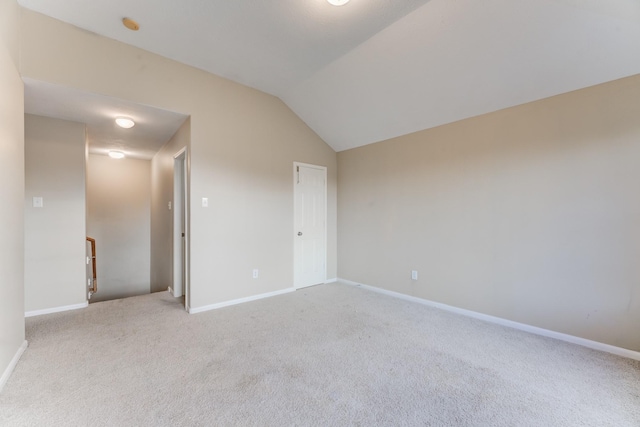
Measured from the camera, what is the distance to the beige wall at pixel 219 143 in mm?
2525

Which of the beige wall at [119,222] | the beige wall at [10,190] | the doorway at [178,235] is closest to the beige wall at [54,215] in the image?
the doorway at [178,235]

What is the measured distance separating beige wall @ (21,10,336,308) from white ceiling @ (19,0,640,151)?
18cm

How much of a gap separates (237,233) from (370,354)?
2232 millimetres

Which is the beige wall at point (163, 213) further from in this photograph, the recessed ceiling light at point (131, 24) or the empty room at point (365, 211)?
the recessed ceiling light at point (131, 24)

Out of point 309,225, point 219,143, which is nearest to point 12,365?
point 219,143

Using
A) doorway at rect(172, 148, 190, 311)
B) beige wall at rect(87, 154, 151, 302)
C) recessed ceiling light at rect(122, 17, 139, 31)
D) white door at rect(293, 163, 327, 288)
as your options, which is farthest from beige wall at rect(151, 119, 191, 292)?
white door at rect(293, 163, 327, 288)

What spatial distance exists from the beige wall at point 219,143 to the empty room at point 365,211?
23mm

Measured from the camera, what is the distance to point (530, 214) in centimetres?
278

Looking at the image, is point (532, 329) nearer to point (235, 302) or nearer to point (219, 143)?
point (235, 302)

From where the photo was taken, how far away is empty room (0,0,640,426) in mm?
1882

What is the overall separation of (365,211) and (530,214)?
217cm

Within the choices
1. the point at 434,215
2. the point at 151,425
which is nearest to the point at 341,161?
the point at 434,215

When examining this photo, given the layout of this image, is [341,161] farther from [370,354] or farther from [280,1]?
[370,354]

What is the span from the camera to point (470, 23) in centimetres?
231
